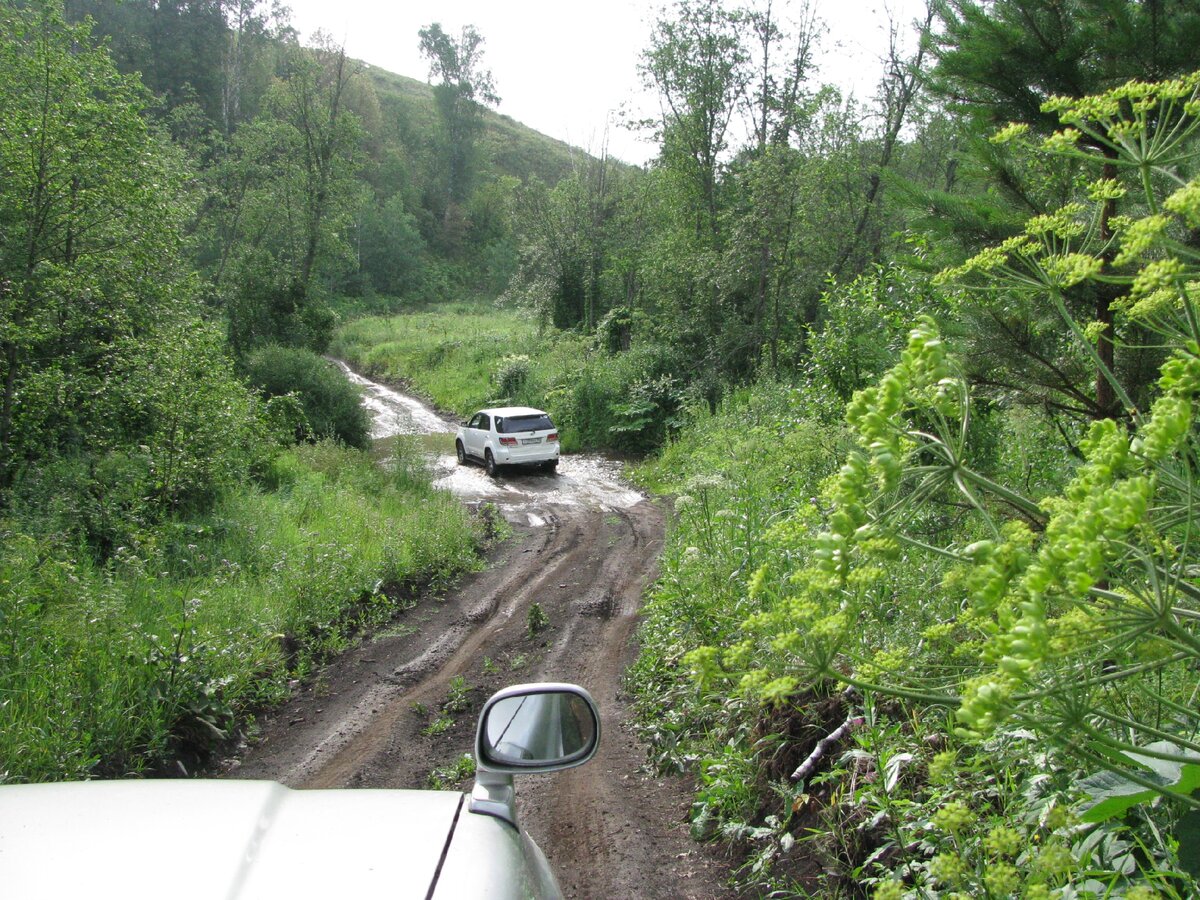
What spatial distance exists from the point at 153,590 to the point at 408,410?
24742 mm

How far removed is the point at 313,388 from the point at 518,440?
7.30 meters

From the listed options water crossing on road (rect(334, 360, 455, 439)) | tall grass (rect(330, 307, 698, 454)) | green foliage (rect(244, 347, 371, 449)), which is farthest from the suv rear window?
green foliage (rect(244, 347, 371, 449))

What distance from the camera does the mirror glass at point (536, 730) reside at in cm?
272

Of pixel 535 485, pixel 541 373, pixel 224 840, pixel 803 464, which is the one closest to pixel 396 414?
→ pixel 541 373

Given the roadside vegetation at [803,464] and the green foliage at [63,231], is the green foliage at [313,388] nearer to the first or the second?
the roadside vegetation at [803,464]

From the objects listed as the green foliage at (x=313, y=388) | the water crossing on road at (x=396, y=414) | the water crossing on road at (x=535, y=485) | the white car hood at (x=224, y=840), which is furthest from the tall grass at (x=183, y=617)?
the water crossing on road at (x=396, y=414)

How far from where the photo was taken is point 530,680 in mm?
8023

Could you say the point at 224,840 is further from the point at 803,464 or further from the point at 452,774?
the point at 803,464

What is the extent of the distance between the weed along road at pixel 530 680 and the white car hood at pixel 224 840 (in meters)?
2.85

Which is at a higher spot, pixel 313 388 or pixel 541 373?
pixel 541 373

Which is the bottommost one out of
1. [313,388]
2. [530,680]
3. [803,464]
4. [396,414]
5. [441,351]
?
[396,414]

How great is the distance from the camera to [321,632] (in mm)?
9070

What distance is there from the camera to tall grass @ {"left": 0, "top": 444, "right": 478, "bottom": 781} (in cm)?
589

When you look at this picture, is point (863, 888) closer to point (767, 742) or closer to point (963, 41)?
point (767, 742)
